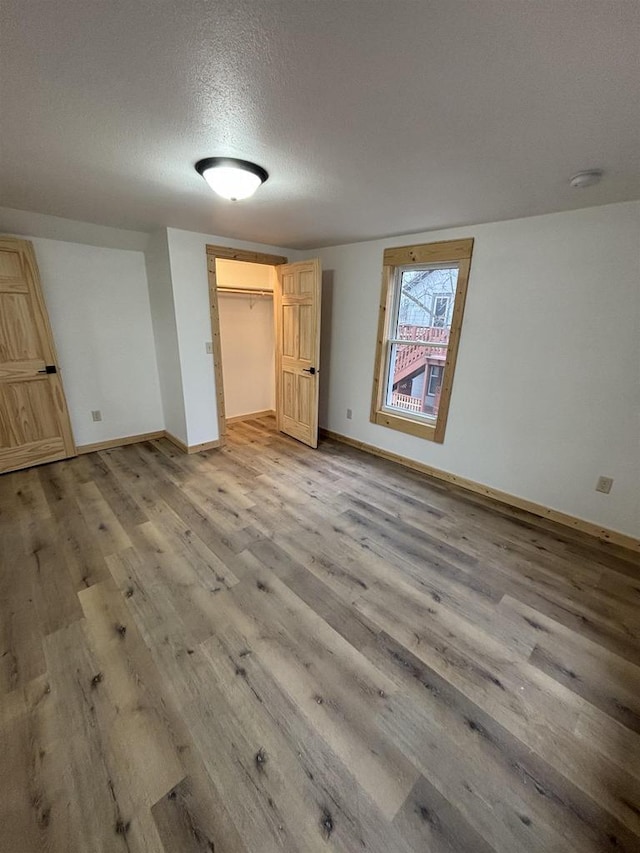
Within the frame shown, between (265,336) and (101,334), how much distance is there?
2.08 m

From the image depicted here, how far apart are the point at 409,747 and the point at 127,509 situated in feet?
7.92

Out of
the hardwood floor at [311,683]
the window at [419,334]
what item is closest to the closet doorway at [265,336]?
the window at [419,334]

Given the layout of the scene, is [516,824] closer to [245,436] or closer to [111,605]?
[111,605]

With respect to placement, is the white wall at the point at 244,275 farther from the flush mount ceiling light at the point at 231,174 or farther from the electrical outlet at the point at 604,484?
the electrical outlet at the point at 604,484

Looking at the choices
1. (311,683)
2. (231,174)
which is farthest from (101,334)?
(311,683)

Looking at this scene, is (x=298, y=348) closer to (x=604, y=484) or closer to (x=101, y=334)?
(x=101, y=334)

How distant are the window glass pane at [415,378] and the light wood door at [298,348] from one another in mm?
886

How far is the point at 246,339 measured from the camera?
4.68 meters

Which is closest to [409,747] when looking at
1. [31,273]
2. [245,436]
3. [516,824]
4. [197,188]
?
[516,824]

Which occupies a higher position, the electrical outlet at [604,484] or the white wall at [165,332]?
the white wall at [165,332]

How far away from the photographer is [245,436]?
4352 mm

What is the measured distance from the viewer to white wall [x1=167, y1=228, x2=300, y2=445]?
322 centimetres

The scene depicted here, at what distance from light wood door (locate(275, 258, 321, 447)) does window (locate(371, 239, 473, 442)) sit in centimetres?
73

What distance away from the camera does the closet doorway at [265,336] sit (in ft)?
12.0
